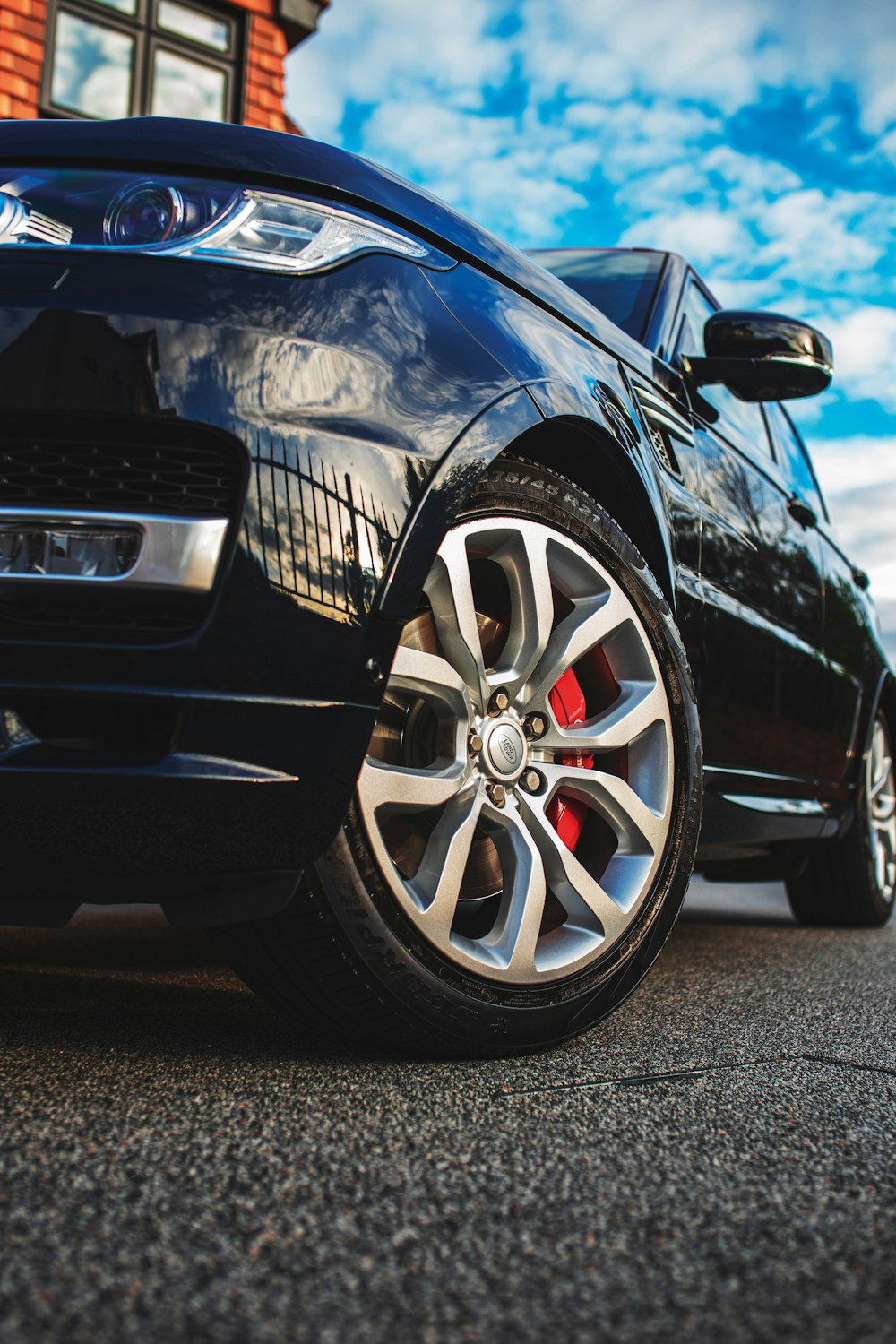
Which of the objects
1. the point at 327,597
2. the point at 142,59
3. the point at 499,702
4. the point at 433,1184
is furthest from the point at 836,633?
the point at 142,59

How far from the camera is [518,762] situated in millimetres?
1814

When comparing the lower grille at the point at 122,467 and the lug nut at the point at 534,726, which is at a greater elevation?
the lower grille at the point at 122,467

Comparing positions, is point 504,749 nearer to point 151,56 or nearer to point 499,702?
point 499,702

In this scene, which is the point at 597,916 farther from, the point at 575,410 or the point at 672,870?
the point at 575,410

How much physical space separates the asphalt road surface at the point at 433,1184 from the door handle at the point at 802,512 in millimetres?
1808

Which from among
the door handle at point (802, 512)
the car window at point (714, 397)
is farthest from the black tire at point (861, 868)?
the car window at point (714, 397)

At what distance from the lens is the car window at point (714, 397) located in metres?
3.04

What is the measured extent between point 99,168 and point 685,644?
4.50 ft

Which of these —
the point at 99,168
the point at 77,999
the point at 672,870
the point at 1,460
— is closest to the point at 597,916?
the point at 672,870

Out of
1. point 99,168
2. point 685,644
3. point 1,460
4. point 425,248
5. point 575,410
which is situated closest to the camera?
point 1,460

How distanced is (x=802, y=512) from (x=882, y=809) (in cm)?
131

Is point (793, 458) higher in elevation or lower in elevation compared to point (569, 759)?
higher

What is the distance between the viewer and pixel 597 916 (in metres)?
1.87

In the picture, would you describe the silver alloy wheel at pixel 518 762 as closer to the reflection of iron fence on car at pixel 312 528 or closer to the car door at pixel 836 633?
the reflection of iron fence on car at pixel 312 528
